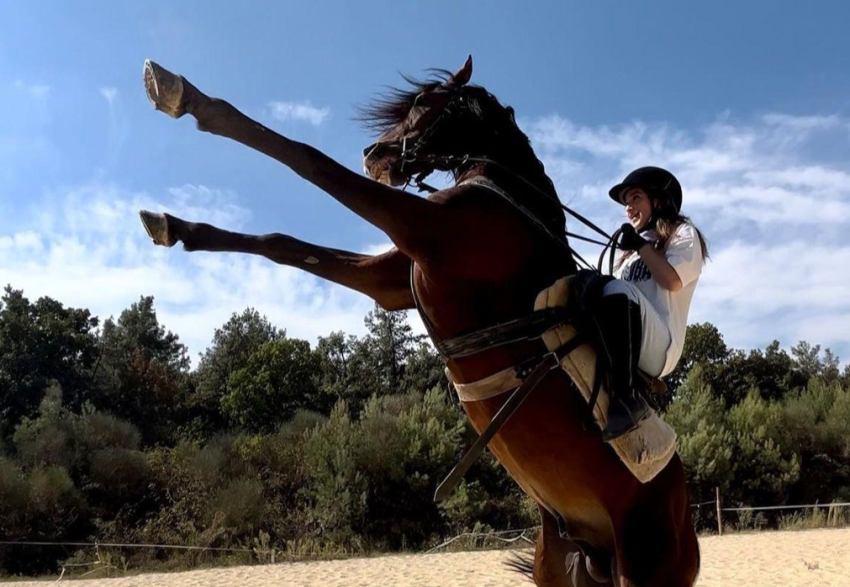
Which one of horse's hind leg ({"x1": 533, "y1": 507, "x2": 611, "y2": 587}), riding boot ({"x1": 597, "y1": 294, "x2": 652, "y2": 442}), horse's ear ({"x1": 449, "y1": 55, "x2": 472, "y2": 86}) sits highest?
horse's ear ({"x1": 449, "y1": 55, "x2": 472, "y2": 86})

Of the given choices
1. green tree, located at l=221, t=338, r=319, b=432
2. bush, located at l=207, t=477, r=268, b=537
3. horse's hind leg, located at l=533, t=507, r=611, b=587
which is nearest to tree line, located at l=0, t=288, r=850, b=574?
bush, located at l=207, t=477, r=268, b=537

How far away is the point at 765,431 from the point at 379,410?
41.6ft

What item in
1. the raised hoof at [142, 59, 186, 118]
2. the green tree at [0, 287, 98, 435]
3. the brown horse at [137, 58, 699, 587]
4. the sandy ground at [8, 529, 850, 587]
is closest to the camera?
the raised hoof at [142, 59, 186, 118]

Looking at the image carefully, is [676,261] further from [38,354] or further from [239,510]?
[38,354]

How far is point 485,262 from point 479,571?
441 inches

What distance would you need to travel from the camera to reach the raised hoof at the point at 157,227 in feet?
7.82

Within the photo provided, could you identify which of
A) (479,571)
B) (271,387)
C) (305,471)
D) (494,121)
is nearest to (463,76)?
(494,121)

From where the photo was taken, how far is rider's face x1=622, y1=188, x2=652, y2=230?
2.71m

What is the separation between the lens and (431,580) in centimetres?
1140

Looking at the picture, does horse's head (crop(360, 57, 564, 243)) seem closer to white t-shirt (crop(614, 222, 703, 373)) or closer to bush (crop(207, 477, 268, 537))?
white t-shirt (crop(614, 222, 703, 373))

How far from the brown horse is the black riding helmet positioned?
30cm

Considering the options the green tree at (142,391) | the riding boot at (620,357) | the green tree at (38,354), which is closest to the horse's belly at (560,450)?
the riding boot at (620,357)

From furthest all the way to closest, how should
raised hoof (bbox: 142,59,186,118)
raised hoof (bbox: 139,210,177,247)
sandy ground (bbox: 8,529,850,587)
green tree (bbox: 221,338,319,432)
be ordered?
green tree (bbox: 221,338,319,432) → sandy ground (bbox: 8,529,850,587) → raised hoof (bbox: 139,210,177,247) → raised hoof (bbox: 142,59,186,118)

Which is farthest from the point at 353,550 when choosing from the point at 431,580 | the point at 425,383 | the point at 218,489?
the point at 425,383
